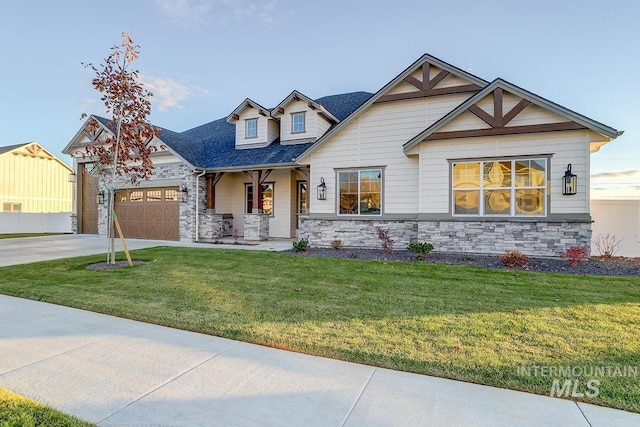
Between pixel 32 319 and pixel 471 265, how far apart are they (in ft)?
29.3

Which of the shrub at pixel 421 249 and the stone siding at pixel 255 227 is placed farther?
the stone siding at pixel 255 227

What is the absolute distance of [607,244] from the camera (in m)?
9.84

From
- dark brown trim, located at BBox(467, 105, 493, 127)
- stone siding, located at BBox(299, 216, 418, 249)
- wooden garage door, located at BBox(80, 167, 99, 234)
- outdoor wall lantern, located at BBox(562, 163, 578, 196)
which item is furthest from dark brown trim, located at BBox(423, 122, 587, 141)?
wooden garage door, located at BBox(80, 167, 99, 234)

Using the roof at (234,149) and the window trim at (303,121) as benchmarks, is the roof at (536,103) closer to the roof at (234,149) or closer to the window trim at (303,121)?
the roof at (234,149)

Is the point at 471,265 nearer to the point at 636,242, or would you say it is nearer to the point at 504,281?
the point at 504,281

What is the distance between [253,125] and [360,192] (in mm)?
7449

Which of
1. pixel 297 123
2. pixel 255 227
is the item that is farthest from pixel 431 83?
pixel 255 227

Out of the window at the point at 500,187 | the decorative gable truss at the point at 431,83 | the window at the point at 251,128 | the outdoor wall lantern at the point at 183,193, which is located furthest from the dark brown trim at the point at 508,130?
the outdoor wall lantern at the point at 183,193

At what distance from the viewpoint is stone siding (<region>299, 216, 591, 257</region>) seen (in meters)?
9.02

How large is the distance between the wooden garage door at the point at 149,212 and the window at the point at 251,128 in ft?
14.3

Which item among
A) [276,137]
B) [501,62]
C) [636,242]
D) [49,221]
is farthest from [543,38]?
[49,221]

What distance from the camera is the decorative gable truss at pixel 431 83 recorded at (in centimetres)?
1089

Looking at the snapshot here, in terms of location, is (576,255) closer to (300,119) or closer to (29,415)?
(29,415)

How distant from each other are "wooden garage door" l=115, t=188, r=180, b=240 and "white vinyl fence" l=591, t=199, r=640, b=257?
16.1 m
